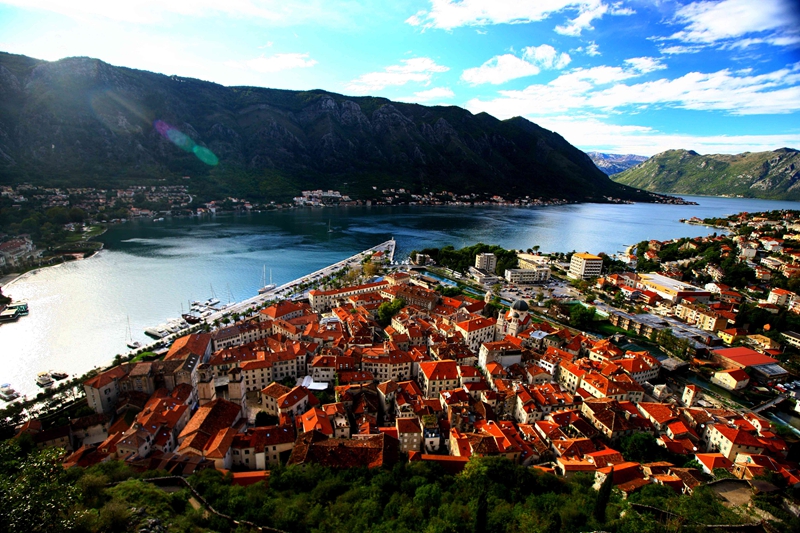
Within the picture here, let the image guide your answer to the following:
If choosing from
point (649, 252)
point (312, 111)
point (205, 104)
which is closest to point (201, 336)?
point (649, 252)

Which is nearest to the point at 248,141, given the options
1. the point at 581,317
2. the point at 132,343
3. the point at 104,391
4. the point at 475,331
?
the point at 132,343

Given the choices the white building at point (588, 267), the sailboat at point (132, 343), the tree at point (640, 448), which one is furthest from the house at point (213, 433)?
the white building at point (588, 267)

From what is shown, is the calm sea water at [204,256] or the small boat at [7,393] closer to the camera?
the small boat at [7,393]

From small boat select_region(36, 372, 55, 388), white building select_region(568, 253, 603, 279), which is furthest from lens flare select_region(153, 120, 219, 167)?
white building select_region(568, 253, 603, 279)

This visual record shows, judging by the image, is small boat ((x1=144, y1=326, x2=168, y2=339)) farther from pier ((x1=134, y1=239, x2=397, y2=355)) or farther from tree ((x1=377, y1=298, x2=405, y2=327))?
tree ((x1=377, y1=298, x2=405, y2=327))

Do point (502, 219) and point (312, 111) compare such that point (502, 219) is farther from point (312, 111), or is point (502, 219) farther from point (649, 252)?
point (312, 111)

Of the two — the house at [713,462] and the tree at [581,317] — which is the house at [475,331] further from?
the house at [713,462]
